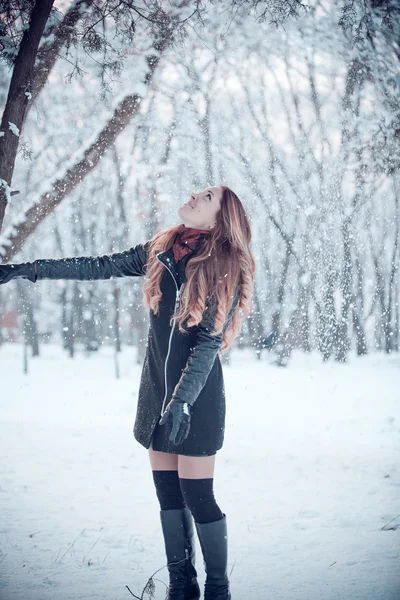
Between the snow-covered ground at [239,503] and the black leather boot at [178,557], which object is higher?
the black leather boot at [178,557]

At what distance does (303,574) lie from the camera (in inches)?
101

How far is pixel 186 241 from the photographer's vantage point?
221 centimetres

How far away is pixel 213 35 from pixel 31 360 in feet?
47.1

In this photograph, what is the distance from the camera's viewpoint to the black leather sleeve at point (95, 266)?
7.14ft

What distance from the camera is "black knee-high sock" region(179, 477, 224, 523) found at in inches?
78.5

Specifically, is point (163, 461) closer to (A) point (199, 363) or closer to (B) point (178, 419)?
(B) point (178, 419)

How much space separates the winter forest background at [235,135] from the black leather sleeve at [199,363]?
1434 mm

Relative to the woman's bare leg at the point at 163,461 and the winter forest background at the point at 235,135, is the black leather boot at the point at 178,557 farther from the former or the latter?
the winter forest background at the point at 235,135

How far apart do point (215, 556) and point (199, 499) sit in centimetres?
28

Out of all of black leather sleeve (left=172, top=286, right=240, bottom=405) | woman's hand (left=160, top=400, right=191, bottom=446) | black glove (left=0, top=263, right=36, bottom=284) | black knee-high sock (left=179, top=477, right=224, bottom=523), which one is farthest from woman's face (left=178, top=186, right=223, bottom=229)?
black knee-high sock (left=179, top=477, right=224, bottom=523)

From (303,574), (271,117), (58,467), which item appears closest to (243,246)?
(303,574)

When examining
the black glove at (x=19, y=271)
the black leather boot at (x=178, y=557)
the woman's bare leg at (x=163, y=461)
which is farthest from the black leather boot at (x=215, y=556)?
the black glove at (x=19, y=271)

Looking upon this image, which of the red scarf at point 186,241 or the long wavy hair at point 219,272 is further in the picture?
the red scarf at point 186,241

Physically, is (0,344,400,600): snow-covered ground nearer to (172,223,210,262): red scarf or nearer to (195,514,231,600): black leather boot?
(195,514,231,600): black leather boot
